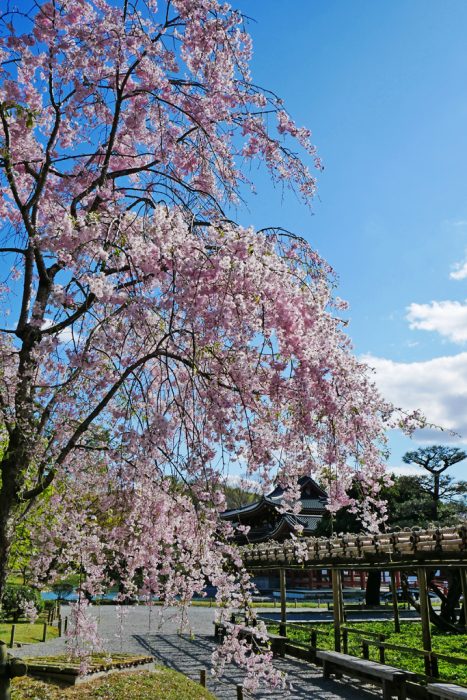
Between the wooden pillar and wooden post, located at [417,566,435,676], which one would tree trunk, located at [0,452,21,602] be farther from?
the wooden pillar

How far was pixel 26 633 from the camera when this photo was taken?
59.4 ft

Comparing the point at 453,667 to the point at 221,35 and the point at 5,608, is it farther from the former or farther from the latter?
the point at 5,608

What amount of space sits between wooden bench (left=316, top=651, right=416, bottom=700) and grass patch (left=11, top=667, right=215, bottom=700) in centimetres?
283

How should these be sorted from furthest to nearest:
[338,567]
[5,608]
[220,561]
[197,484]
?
[5,608] → [338,567] → [220,561] → [197,484]

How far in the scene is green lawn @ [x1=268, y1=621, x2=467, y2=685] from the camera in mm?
11414

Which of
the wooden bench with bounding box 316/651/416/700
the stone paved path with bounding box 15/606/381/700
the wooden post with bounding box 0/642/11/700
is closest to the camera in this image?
the wooden post with bounding box 0/642/11/700

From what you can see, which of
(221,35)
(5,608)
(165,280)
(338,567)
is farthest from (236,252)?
(5,608)

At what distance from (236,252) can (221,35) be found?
2467 mm

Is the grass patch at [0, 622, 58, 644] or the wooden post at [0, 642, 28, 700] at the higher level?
the wooden post at [0, 642, 28, 700]

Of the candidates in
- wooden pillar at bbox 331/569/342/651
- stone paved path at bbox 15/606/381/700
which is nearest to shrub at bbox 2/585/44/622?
stone paved path at bbox 15/606/381/700

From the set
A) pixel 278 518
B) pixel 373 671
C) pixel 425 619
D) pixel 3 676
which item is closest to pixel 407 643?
pixel 373 671

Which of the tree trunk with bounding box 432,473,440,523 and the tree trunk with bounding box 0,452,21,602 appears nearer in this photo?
the tree trunk with bounding box 0,452,21,602

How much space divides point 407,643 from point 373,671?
611 centimetres

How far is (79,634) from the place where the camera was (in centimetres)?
723
